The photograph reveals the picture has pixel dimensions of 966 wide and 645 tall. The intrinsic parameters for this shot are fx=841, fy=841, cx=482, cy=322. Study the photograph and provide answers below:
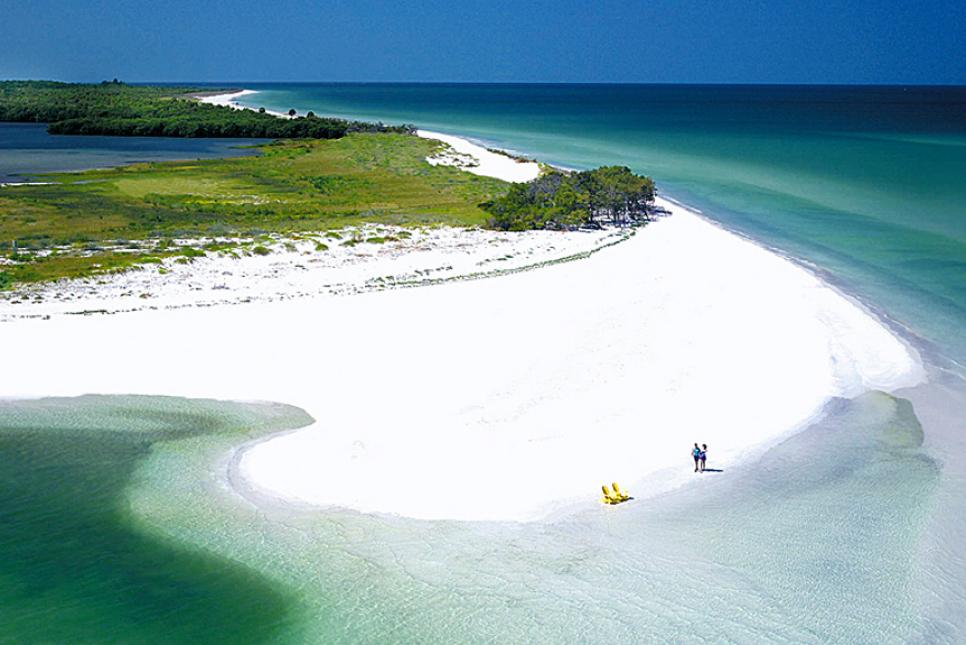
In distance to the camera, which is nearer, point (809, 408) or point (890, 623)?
point (890, 623)

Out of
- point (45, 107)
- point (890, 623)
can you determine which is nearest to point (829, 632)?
point (890, 623)

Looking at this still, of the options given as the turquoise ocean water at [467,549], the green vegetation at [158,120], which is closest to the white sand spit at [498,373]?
the turquoise ocean water at [467,549]

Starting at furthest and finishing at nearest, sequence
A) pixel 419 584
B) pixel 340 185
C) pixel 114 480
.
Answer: pixel 340 185 < pixel 114 480 < pixel 419 584

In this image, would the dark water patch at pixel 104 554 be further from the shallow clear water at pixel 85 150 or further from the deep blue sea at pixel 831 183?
the shallow clear water at pixel 85 150

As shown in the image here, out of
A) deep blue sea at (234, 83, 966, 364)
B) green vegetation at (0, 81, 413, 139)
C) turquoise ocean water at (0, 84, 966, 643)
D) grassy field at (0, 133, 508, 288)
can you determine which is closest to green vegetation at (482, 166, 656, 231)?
grassy field at (0, 133, 508, 288)

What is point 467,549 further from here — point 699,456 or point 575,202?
point 575,202

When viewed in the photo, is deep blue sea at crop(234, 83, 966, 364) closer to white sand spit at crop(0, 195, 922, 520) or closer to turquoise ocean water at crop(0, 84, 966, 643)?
white sand spit at crop(0, 195, 922, 520)

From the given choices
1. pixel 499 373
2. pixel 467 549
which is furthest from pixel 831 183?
pixel 467 549

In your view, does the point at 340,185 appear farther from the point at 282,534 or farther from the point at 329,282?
the point at 282,534
